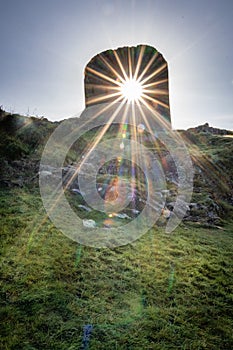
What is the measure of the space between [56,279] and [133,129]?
21608 mm

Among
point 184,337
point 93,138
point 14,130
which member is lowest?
point 184,337

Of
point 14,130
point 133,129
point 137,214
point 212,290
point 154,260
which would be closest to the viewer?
point 212,290

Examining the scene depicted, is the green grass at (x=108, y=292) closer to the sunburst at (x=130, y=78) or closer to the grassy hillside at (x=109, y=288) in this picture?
the grassy hillside at (x=109, y=288)

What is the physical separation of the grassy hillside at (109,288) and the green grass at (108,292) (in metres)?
0.02

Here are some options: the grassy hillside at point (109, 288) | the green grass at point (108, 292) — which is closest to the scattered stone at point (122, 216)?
the grassy hillside at point (109, 288)

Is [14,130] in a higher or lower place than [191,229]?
higher

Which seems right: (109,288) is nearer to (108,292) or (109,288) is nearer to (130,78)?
(108,292)

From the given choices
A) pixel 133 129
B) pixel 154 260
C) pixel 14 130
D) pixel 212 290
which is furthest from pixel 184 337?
pixel 133 129

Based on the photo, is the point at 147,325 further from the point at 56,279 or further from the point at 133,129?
the point at 133,129

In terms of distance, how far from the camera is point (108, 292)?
232 inches

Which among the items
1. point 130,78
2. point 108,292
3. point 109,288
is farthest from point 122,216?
point 130,78

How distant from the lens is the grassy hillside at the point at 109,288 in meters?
4.57

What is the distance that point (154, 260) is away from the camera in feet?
25.4

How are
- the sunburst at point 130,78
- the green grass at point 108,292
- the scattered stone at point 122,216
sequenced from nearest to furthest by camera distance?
the green grass at point 108,292, the scattered stone at point 122,216, the sunburst at point 130,78
